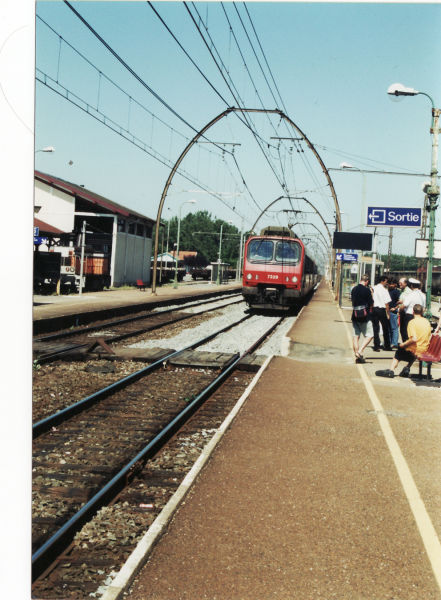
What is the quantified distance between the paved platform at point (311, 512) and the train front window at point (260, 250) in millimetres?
16888

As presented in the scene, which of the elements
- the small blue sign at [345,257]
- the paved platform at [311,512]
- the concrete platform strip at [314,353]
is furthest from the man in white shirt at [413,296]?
the small blue sign at [345,257]

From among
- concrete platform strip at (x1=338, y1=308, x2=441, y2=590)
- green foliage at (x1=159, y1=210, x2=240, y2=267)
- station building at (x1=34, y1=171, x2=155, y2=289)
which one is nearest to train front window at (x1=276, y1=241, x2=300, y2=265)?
station building at (x1=34, y1=171, x2=155, y2=289)

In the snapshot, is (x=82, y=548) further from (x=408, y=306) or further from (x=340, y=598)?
(x=408, y=306)

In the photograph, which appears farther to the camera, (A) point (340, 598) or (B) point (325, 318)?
(B) point (325, 318)

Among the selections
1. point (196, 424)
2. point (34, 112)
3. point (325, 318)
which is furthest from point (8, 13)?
point (325, 318)

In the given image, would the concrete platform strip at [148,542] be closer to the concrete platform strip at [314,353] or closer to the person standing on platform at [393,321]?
the concrete platform strip at [314,353]

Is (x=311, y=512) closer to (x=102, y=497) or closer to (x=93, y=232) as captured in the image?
(x=102, y=497)

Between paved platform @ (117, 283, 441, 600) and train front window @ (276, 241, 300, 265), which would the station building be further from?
paved platform @ (117, 283, 441, 600)

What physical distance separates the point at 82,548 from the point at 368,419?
14.3 feet

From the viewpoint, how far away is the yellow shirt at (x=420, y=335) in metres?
9.73

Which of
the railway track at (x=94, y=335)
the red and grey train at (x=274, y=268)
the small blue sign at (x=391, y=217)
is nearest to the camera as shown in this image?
the railway track at (x=94, y=335)

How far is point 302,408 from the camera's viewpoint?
8.11 metres

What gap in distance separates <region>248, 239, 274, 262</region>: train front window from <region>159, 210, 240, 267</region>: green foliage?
116023 mm

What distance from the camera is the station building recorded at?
3484cm
